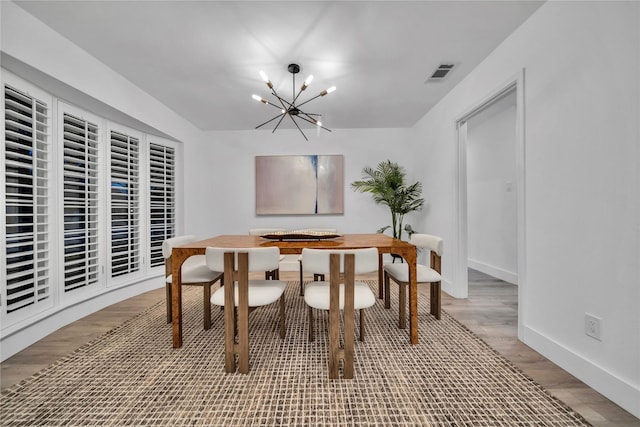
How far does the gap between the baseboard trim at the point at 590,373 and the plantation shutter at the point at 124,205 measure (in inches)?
167

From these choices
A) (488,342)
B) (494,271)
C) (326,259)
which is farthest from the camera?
(494,271)

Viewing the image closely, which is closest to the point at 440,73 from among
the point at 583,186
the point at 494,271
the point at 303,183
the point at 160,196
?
the point at 583,186

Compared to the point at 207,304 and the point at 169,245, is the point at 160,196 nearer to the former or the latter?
the point at 169,245

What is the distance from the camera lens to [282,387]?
150 centimetres

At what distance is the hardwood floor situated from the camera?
4.46 feet

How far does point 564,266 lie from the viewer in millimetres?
1683

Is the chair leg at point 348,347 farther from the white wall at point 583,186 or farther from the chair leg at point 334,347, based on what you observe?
the white wall at point 583,186

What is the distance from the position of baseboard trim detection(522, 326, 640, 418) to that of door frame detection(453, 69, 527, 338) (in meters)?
0.19

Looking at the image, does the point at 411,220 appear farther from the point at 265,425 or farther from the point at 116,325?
the point at 116,325

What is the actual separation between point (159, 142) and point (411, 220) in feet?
13.7

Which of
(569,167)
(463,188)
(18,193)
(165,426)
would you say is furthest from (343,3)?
(18,193)

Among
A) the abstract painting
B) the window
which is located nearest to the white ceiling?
the window

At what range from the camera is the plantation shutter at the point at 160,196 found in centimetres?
350

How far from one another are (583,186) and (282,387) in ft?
7.32
